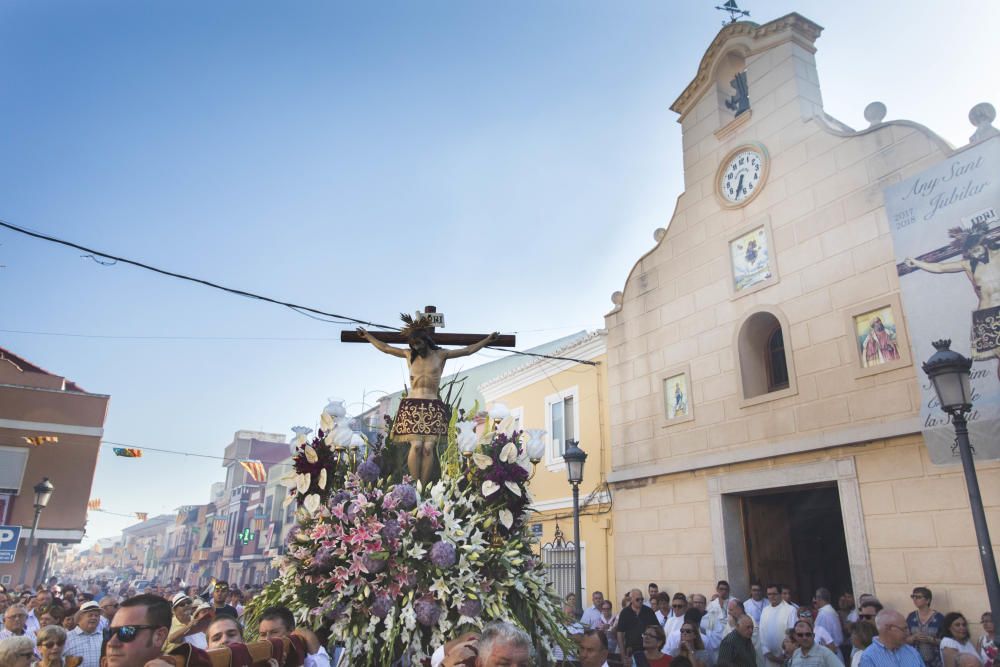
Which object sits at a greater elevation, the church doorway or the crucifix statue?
the crucifix statue

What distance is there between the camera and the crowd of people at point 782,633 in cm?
577

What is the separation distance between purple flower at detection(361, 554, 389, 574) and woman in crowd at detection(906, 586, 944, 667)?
237 inches

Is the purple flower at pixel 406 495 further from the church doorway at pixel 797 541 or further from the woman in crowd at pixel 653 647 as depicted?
the church doorway at pixel 797 541

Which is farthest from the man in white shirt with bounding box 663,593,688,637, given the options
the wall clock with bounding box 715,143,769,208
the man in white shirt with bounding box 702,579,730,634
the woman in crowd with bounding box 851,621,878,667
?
the wall clock with bounding box 715,143,769,208

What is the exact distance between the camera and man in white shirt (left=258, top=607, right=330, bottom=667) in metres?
3.62

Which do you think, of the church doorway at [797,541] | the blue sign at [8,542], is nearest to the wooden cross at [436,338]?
the church doorway at [797,541]

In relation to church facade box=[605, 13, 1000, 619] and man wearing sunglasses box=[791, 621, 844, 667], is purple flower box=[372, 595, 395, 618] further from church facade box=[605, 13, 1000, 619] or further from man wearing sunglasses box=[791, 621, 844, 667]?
church facade box=[605, 13, 1000, 619]

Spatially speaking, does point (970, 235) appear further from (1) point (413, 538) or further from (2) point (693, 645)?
(1) point (413, 538)

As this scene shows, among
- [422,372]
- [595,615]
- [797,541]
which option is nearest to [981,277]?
[797,541]

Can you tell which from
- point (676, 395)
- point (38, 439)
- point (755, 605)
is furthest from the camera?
point (38, 439)

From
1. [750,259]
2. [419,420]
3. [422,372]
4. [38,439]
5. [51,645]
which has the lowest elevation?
[51,645]

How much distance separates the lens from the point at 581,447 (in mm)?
16453

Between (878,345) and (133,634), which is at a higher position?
(878,345)

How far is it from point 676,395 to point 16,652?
10.8 metres
